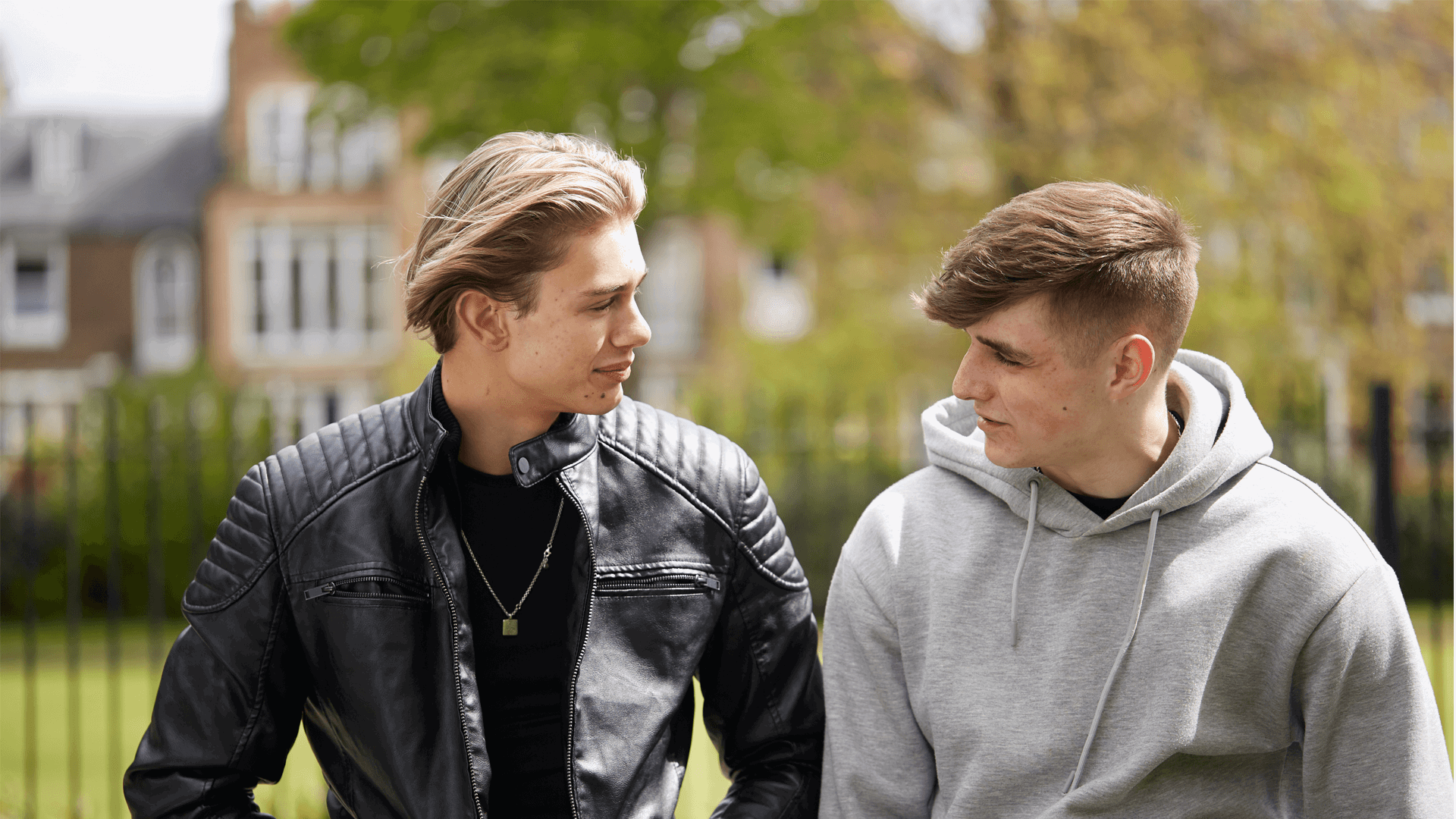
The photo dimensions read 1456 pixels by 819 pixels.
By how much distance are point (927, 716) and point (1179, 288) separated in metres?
0.88

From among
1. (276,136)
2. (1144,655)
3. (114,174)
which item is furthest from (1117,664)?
(114,174)

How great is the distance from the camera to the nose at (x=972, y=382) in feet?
6.61

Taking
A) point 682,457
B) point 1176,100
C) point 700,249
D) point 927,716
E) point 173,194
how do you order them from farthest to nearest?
point 173,194 < point 700,249 < point 1176,100 < point 682,457 < point 927,716

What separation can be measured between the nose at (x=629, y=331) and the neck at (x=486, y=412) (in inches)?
7.4

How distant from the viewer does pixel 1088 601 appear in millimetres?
2029

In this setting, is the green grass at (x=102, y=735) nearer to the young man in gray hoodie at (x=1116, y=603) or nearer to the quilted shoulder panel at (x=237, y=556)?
the young man in gray hoodie at (x=1116, y=603)

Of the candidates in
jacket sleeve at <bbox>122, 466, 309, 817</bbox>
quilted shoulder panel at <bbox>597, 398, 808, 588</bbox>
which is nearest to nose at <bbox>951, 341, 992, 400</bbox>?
quilted shoulder panel at <bbox>597, 398, 808, 588</bbox>

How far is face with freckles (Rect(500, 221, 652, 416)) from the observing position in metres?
2.03

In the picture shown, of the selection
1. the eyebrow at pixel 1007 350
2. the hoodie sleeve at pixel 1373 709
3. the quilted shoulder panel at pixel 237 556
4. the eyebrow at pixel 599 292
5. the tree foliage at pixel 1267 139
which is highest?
the tree foliage at pixel 1267 139

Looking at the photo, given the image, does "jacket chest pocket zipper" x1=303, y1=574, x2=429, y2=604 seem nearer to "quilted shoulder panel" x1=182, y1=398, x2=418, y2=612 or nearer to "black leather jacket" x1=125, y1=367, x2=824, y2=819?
"black leather jacket" x1=125, y1=367, x2=824, y2=819

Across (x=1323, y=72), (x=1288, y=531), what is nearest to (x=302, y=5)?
(x=1323, y=72)

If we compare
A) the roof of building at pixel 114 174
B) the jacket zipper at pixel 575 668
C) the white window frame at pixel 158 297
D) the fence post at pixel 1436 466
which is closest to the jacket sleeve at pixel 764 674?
the jacket zipper at pixel 575 668

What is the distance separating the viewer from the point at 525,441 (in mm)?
→ 2113

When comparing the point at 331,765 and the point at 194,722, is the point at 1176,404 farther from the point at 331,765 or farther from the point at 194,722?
the point at 194,722
